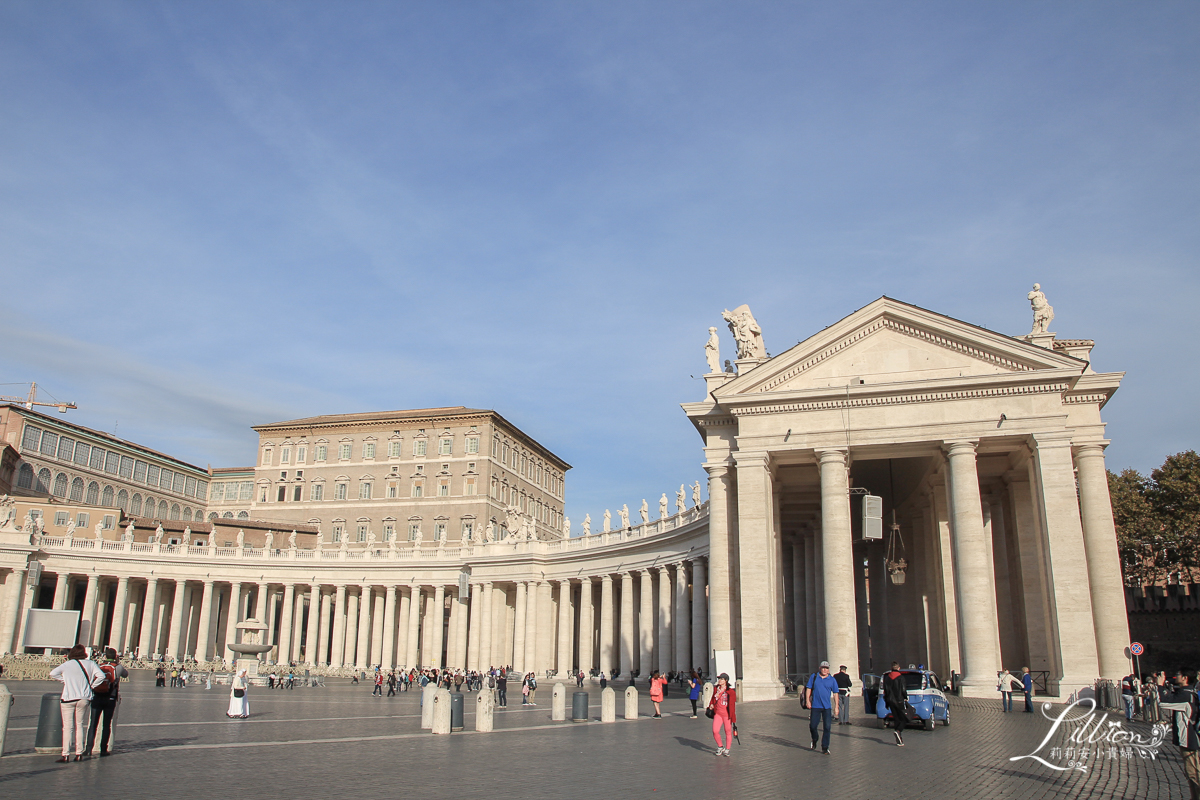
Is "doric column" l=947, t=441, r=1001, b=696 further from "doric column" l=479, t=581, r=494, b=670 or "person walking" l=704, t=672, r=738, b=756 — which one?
"doric column" l=479, t=581, r=494, b=670

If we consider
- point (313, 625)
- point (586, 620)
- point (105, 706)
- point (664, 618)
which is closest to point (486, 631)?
point (586, 620)

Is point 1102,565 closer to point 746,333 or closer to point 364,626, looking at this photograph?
point 746,333

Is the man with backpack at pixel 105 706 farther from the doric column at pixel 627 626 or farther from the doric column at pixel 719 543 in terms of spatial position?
the doric column at pixel 627 626

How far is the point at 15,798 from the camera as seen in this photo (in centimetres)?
1098

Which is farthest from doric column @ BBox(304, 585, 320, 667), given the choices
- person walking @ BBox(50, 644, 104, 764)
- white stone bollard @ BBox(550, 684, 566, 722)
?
person walking @ BBox(50, 644, 104, 764)

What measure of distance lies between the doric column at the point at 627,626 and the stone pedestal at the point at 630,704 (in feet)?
99.8

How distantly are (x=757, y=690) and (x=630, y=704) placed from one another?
9.17m

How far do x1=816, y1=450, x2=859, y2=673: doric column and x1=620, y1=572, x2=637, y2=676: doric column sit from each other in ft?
80.7

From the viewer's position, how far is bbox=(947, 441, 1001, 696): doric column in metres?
31.5

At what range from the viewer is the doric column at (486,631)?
217 ft

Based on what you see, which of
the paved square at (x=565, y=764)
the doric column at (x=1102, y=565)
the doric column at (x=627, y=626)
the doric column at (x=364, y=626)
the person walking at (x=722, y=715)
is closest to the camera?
the paved square at (x=565, y=764)

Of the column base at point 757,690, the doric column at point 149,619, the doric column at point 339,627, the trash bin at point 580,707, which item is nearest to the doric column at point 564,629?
the doric column at point 339,627

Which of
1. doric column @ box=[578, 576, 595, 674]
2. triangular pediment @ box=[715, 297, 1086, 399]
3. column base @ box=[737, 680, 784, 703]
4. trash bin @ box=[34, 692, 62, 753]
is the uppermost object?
triangular pediment @ box=[715, 297, 1086, 399]

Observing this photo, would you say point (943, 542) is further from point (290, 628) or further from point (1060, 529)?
point (290, 628)
